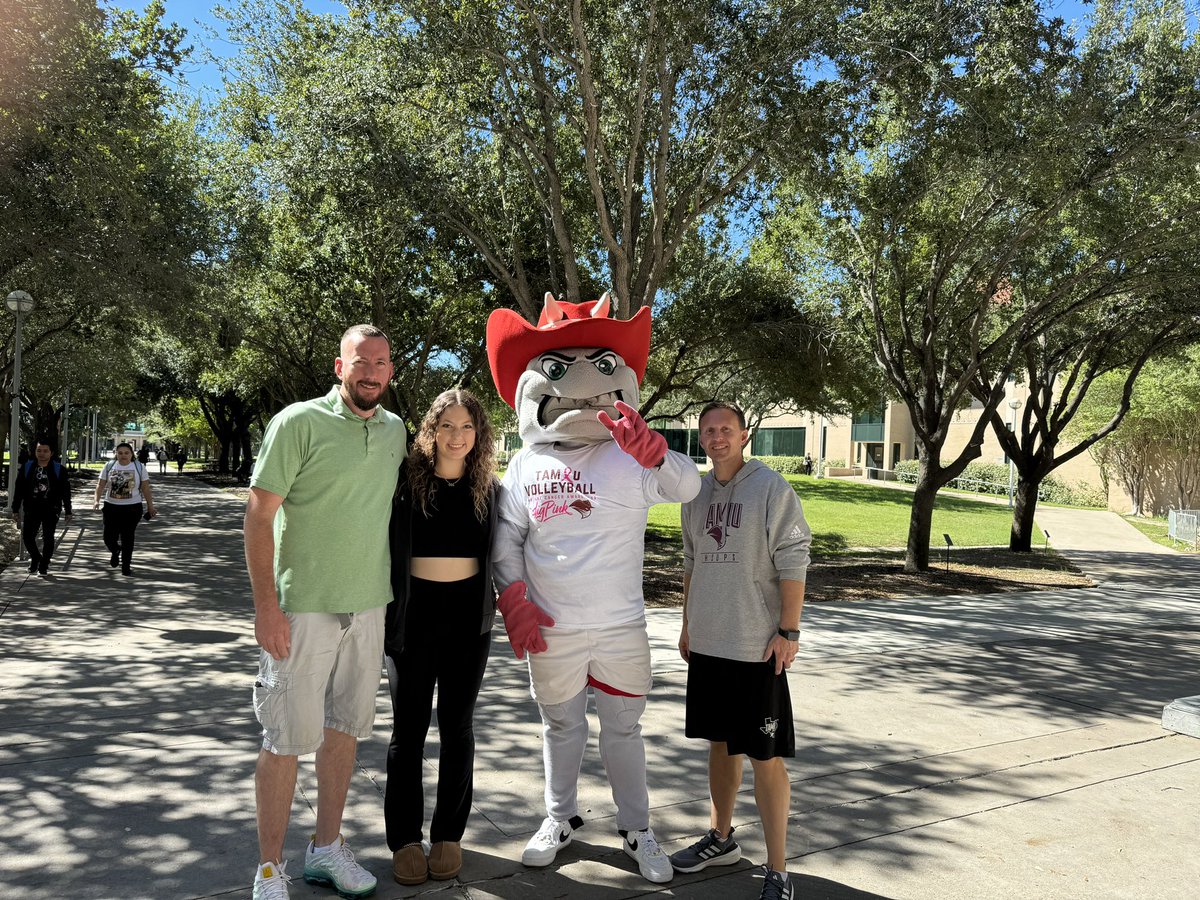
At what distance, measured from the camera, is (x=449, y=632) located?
339cm

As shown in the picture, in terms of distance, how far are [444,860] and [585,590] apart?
1151 millimetres

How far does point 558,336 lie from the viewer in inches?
155

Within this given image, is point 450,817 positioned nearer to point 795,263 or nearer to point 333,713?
point 333,713

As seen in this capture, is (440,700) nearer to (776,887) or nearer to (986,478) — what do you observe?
(776,887)

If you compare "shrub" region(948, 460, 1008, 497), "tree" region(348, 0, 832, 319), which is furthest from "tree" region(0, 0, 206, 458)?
"shrub" region(948, 460, 1008, 497)

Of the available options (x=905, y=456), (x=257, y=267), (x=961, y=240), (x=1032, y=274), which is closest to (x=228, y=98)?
(x=257, y=267)

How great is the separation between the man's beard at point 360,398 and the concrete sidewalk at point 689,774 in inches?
70.9

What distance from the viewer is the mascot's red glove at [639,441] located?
350cm

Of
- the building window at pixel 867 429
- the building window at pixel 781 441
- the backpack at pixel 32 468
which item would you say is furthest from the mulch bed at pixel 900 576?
the building window at pixel 781 441

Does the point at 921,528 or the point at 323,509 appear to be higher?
the point at 323,509

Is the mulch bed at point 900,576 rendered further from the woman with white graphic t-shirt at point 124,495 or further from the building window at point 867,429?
the building window at point 867,429

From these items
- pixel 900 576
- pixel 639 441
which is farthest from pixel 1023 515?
pixel 639 441

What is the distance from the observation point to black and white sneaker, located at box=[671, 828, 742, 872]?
11.5ft

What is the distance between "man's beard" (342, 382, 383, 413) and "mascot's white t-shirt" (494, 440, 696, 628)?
687 mm
